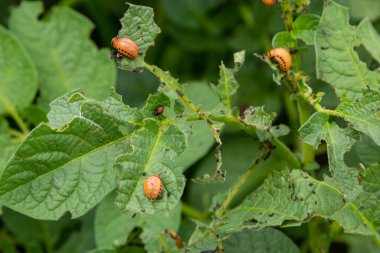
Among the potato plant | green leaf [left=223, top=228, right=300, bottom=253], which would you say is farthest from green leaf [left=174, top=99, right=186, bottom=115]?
green leaf [left=223, top=228, right=300, bottom=253]

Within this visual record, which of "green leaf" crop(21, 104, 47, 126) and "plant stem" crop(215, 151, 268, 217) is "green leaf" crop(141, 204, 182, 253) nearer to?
"plant stem" crop(215, 151, 268, 217)

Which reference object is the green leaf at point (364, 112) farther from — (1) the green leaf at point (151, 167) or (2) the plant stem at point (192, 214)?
(2) the plant stem at point (192, 214)

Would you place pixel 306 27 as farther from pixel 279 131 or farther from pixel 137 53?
pixel 137 53

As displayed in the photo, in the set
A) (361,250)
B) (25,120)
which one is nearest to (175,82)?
(25,120)

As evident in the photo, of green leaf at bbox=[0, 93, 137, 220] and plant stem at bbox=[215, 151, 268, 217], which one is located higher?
green leaf at bbox=[0, 93, 137, 220]

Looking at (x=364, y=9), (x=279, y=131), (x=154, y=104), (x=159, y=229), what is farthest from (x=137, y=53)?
(x=364, y=9)
